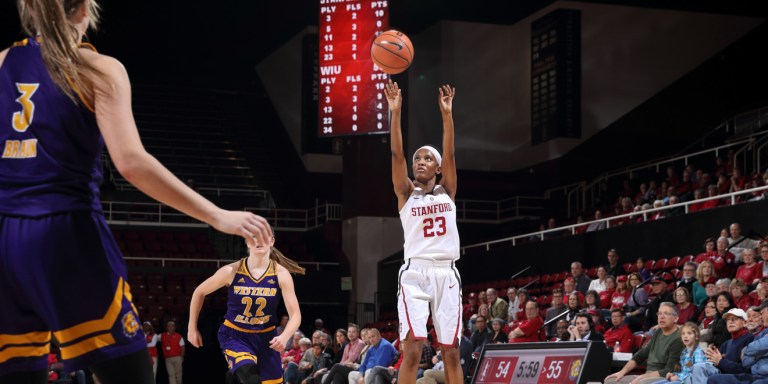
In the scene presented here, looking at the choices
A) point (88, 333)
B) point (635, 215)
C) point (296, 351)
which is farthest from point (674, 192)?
point (88, 333)

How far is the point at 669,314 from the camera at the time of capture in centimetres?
1026

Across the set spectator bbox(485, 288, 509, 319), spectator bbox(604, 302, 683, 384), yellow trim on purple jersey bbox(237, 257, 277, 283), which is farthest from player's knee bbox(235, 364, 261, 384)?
spectator bbox(485, 288, 509, 319)

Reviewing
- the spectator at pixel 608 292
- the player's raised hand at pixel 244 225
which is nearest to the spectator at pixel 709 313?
the spectator at pixel 608 292

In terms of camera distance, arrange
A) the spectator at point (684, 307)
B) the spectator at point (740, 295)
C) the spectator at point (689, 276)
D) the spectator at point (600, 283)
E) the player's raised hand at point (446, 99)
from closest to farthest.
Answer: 1. the player's raised hand at point (446, 99)
2. the spectator at point (740, 295)
3. the spectator at point (684, 307)
4. the spectator at point (689, 276)
5. the spectator at point (600, 283)

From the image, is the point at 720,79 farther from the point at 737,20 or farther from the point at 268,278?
the point at 268,278

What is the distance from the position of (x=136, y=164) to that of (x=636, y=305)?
11.4 m

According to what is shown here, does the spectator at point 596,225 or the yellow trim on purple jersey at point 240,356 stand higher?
the spectator at point 596,225

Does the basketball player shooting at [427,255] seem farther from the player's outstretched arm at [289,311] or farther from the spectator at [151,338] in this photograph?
the spectator at [151,338]

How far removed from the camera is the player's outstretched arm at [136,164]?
251cm

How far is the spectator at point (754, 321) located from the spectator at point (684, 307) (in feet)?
6.19

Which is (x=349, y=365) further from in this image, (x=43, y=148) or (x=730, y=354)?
(x=43, y=148)

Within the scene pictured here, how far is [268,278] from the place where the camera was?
8.27m

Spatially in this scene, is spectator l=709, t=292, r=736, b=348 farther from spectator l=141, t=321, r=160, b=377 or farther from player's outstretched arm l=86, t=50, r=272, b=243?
spectator l=141, t=321, r=160, b=377

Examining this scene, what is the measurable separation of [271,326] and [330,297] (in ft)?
51.3
